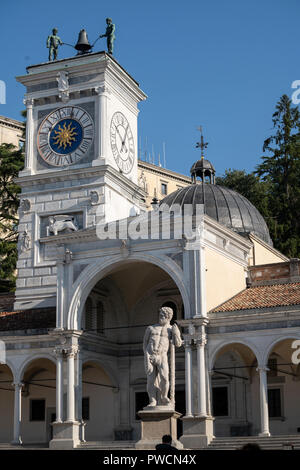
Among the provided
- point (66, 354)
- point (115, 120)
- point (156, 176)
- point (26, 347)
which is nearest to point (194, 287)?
point (66, 354)

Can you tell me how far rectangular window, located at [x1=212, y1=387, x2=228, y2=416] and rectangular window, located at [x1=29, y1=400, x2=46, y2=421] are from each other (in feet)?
25.4

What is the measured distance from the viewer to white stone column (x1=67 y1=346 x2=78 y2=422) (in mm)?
29672

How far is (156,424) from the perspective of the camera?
24.2 meters

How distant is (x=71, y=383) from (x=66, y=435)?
191 cm

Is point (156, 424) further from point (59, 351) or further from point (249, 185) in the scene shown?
point (249, 185)

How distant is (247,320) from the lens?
2816cm

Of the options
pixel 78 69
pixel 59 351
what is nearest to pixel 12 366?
pixel 59 351

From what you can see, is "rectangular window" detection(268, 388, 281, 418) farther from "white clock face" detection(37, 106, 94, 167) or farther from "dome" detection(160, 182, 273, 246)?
"white clock face" detection(37, 106, 94, 167)

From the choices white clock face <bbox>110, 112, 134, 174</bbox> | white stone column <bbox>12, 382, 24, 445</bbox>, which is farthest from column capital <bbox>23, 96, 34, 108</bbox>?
white stone column <bbox>12, 382, 24, 445</bbox>

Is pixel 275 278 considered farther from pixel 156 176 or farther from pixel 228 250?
pixel 156 176

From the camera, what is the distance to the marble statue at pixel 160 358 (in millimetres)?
24234

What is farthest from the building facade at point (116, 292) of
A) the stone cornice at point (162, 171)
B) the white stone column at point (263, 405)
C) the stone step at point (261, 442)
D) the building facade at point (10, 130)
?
the stone cornice at point (162, 171)

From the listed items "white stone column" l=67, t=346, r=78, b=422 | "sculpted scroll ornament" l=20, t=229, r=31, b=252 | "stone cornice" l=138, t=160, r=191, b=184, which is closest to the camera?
"white stone column" l=67, t=346, r=78, b=422

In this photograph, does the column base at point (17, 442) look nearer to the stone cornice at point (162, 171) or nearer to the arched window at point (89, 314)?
the arched window at point (89, 314)
